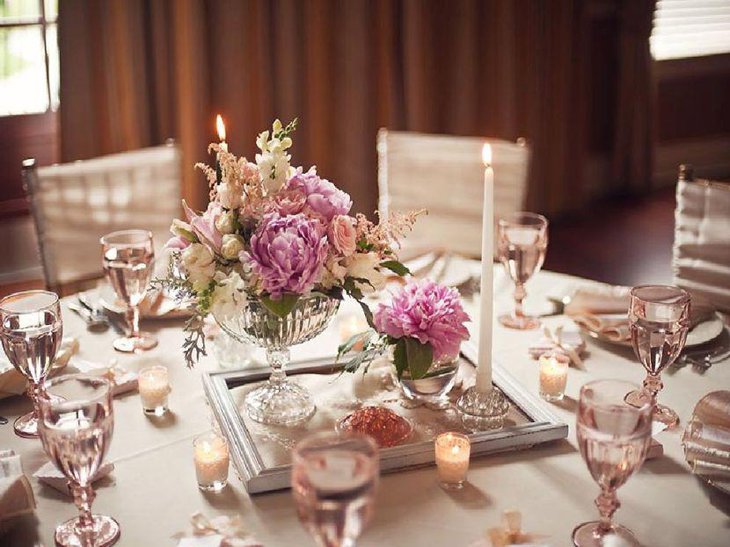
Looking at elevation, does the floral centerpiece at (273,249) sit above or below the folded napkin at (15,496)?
above

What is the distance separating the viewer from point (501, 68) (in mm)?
4594

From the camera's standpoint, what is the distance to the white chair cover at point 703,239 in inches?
85.0

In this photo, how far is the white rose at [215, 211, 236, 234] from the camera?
1328 millimetres

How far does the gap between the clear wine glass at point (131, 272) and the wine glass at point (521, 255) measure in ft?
2.15

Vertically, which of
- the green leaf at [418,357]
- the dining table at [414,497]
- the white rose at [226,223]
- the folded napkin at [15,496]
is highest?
the white rose at [226,223]

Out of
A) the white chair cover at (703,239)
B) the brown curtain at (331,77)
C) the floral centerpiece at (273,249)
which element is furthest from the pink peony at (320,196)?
the brown curtain at (331,77)

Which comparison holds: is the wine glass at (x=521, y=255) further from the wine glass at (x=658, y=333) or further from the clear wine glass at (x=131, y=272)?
the clear wine glass at (x=131, y=272)

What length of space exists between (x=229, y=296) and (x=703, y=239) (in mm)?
1331

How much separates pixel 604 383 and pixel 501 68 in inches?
143

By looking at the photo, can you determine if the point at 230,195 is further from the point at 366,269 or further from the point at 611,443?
the point at 611,443

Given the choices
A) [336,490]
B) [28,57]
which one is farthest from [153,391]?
[28,57]

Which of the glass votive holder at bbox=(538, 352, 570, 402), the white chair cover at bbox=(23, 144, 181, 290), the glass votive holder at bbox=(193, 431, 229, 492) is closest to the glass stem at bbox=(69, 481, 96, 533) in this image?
the glass votive holder at bbox=(193, 431, 229, 492)

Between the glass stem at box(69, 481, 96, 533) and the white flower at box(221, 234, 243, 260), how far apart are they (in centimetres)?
36

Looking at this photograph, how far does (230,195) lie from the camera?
4.36 ft
